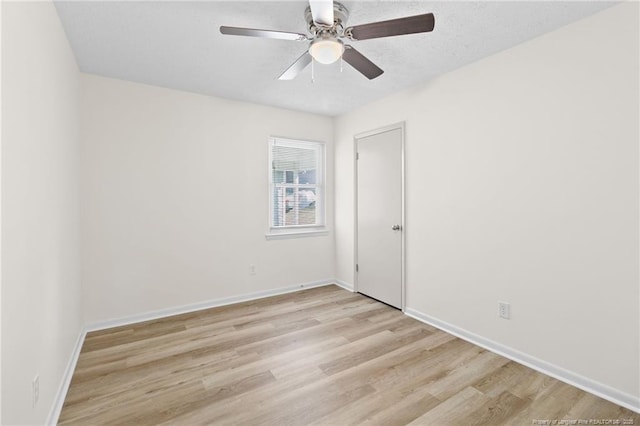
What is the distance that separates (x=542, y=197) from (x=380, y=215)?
1736 millimetres

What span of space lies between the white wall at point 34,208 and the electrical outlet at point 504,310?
9.99ft

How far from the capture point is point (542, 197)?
225 cm

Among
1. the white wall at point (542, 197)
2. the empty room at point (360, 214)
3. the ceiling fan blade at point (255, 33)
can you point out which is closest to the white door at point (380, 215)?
the empty room at point (360, 214)

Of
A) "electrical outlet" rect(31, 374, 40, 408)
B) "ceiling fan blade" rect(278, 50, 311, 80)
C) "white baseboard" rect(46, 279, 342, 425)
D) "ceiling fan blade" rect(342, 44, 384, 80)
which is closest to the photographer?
"electrical outlet" rect(31, 374, 40, 408)

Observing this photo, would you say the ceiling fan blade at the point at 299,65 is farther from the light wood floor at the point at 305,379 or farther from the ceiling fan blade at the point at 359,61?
the light wood floor at the point at 305,379

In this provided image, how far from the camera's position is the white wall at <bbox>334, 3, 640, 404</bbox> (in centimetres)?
190

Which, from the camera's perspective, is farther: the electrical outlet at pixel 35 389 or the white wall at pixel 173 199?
the white wall at pixel 173 199

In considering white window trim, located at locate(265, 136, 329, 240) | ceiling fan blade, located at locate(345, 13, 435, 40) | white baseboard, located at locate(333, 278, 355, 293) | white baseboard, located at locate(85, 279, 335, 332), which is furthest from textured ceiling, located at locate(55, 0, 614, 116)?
white baseboard, located at locate(333, 278, 355, 293)

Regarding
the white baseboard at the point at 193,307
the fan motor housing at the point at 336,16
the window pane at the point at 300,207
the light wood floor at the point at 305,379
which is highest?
the fan motor housing at the point at 336,16

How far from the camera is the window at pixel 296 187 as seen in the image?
4082 millimetres

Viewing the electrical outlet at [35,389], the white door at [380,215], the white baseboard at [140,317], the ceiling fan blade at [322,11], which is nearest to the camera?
the electrical outlet at [35,389]

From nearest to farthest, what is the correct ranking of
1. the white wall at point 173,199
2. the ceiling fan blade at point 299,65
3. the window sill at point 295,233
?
the ceiling fan blade at point 299,65 < the white wall at point 173,199 < the window sill at point 295,233

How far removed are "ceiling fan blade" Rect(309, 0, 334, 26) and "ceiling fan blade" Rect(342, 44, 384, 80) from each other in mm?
280

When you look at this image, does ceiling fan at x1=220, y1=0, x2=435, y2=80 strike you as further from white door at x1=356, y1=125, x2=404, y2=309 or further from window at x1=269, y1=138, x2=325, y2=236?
window at x1=269, y1=138, x2=325, y2=236
